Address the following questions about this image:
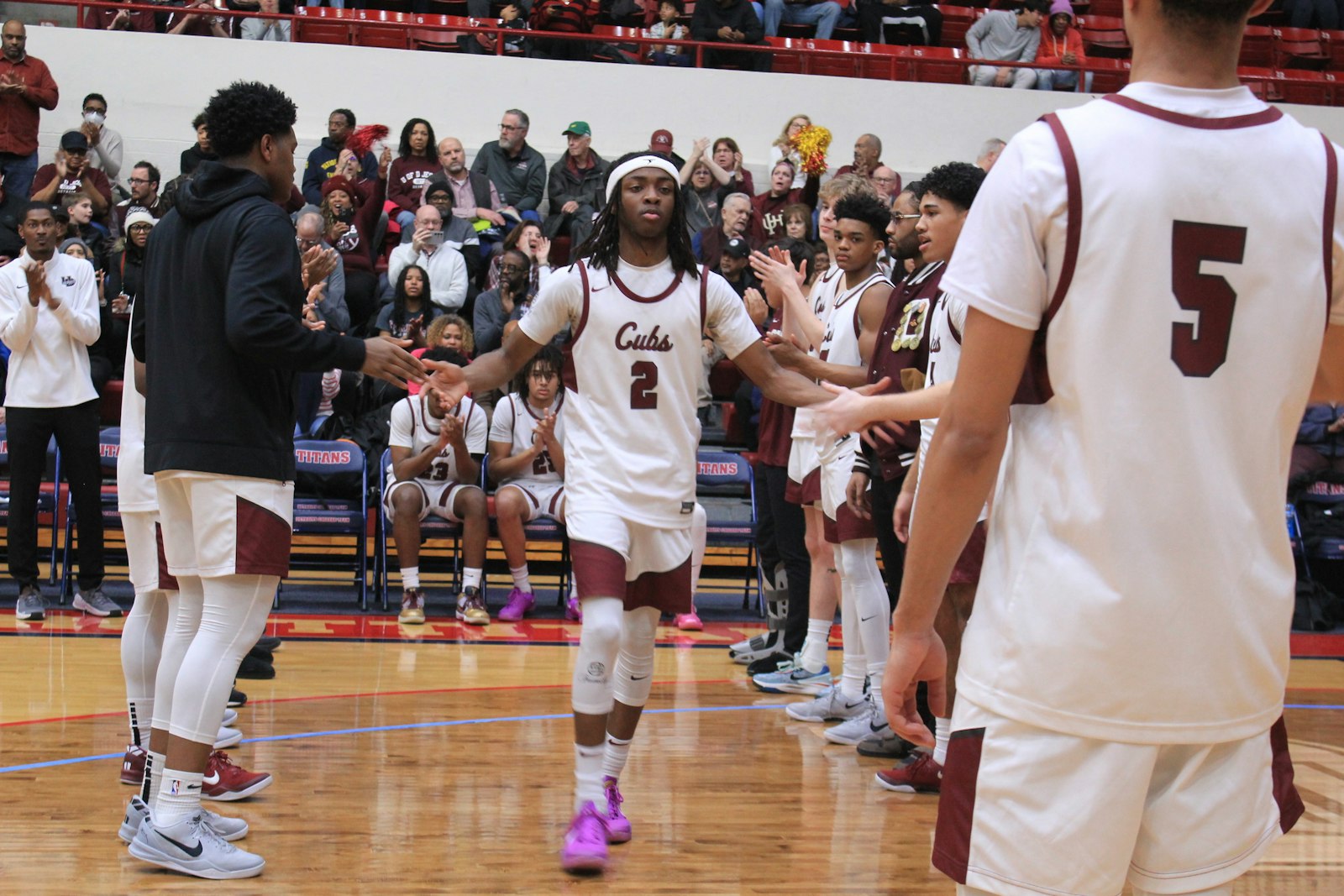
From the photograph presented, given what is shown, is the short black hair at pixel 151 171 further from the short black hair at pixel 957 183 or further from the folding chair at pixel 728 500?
the short black hair at pixel 957 183

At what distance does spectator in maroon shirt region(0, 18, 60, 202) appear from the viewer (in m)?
11.5

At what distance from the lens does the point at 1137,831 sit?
5.62 ft

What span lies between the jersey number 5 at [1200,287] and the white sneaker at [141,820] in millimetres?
3205

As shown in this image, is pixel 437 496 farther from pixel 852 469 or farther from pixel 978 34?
pixel 978 34

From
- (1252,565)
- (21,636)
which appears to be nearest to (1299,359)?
(1252,565)

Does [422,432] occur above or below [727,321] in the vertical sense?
below

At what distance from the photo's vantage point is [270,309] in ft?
11.9

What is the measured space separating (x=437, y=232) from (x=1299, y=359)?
9541 mm

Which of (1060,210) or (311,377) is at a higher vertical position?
(1060,210)

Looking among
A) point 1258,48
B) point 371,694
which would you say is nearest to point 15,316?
point 371,694

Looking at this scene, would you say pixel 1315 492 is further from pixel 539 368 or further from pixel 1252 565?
pixel 1252 565

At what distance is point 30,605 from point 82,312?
68.1 inches

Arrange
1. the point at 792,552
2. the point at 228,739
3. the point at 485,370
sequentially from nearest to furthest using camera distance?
1. the point at 485,370
2. the point at 228,739
3. the point at 792,552

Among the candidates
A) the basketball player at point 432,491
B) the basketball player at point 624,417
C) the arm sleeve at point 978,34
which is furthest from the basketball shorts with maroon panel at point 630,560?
the arm sleeve at point 978,34
